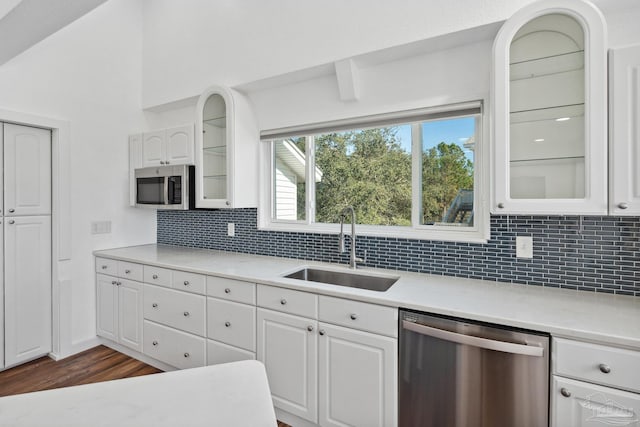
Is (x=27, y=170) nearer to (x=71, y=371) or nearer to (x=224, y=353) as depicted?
(x=71, y=371)

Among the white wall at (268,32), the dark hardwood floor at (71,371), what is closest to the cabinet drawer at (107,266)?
the dark hardwood floor at (71,371)

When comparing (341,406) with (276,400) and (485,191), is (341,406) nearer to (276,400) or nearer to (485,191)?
(276,400)

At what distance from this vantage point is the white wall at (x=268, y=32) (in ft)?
6.23

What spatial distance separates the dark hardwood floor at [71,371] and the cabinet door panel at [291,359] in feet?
3.95

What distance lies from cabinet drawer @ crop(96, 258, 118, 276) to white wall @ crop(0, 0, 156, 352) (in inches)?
3.5

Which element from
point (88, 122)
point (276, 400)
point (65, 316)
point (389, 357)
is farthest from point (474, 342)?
point (88, 122)

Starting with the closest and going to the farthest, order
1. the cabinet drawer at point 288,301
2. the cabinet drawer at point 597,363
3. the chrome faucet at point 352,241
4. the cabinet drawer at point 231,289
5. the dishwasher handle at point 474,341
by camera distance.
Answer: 1. the cabinet drawer at point 597,363
2. the dishwasher handle at point 474,341
3. the cabinet drawer at point 288,301
4. the cabinet drawer at point 231,289
5. the chrome faucet at point 352,241

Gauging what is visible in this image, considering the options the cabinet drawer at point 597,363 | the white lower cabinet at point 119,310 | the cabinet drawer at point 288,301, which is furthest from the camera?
the white lower cabinet at point 119,310

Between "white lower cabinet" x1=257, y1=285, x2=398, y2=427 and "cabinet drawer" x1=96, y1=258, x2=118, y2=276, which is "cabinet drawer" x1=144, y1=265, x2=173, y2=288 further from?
"white lower cabinet" x1=257, y1=285, x2=398, y2=427

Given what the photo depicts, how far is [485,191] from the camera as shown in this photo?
1905 mm

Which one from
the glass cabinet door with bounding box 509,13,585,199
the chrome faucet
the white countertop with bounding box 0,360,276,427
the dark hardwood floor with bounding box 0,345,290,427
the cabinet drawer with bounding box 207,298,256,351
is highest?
the glass cabinet door with bounding box 509,13,585,199

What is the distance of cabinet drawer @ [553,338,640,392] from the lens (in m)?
1.17

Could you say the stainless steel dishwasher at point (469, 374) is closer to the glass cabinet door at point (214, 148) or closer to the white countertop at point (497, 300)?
the white countertop at point (497, 300)

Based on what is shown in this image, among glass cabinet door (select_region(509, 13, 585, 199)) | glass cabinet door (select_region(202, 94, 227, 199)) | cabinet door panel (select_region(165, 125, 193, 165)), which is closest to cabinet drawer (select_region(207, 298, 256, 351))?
glass cabinet door (select_region(202, 94, 227, 199))
